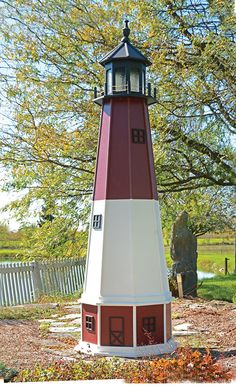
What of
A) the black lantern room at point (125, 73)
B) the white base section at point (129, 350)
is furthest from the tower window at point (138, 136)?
the white base section at point (129, 350)

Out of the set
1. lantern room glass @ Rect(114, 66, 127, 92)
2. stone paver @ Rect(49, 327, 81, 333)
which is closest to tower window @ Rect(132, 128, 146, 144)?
lantern room glass @ Rect(114, 66, 127, 92)

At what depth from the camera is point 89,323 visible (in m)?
7.43

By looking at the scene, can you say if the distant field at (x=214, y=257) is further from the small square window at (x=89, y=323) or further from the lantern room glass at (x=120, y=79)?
the lantern room glass at (x=120, y=79)

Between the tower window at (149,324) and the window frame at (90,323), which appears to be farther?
the window frame at (90,323)

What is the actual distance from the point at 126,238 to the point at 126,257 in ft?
0.83

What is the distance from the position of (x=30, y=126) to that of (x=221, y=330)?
19.8 feet

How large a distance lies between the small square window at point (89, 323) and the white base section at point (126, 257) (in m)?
0.23

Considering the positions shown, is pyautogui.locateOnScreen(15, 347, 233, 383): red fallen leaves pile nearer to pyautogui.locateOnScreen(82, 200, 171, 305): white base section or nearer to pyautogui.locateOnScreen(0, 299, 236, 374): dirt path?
pyautogui.locateOnScreen(0, 299, 236, 374): dirt path

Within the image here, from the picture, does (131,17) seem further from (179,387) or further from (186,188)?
(179,387)

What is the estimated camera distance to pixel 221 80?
966 cm

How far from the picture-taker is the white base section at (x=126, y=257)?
7215mm

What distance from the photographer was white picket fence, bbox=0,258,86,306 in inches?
493

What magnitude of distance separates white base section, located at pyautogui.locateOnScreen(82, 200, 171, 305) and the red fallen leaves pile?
4.25 feet

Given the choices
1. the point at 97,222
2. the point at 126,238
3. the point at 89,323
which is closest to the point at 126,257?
the point at 126,238
